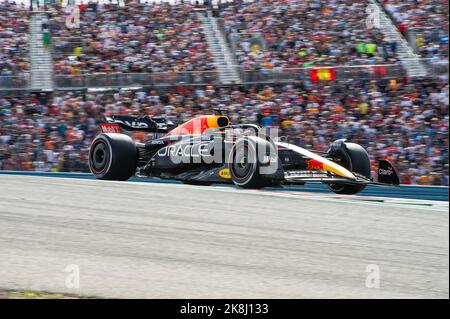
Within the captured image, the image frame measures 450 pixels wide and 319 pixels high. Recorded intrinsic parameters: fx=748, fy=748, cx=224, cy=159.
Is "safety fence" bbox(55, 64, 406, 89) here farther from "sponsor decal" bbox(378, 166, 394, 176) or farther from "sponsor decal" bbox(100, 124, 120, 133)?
"sponsor decal" bbox(378, 166, 394, 176)

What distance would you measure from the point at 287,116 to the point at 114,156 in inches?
264

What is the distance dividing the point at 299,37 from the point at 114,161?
1056 cm

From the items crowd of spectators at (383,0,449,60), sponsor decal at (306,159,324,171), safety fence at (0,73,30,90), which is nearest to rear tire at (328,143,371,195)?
sponsor decal at (306,159,324,171)

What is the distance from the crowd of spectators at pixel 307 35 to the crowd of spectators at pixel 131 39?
1.24 metres

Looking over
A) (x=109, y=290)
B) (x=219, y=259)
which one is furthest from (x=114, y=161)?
(x=109, y=290)

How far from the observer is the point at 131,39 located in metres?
20.8

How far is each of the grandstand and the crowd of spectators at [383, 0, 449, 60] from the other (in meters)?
0.04

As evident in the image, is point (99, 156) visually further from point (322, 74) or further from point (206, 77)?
point (322, 74)

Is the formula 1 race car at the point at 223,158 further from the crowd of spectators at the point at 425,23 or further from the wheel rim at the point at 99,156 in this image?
the crowd of spectators at the point at 425,23

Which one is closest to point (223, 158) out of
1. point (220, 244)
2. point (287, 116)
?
point (220, 244)

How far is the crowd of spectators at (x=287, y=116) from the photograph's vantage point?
50.5 ft

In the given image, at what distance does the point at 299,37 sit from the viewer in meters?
20.8

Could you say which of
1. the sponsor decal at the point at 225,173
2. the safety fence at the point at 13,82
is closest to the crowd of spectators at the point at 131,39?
the safety fence at the point at 13,82

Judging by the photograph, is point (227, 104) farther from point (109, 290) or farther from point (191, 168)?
point (109, 290)
